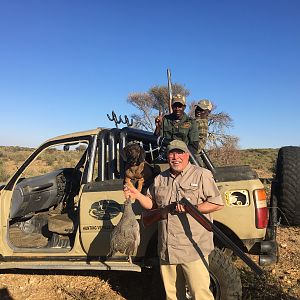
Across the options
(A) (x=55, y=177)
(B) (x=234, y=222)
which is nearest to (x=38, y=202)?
(A) (x=55, y=177)

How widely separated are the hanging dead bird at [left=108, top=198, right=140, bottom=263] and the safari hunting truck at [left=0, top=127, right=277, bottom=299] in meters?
0.60

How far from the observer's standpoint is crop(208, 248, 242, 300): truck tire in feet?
12.2

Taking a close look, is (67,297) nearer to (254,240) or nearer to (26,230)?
(26,230)

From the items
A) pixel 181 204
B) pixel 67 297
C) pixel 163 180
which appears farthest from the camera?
pixel 67 297

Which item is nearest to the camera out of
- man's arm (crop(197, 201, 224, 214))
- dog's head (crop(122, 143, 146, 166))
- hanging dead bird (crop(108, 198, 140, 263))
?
man's arm (crop(197, 201, 224, 214))

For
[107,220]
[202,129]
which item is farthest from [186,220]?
[202,129]

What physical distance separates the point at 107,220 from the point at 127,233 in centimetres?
89

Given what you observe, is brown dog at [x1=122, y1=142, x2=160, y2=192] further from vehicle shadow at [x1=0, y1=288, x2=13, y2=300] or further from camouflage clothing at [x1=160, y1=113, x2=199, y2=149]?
vehicle shadow at [x1=0, y1=288, x2=13, y2=300]

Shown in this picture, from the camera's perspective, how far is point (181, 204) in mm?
2918

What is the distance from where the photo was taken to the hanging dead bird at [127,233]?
3340 millimetres

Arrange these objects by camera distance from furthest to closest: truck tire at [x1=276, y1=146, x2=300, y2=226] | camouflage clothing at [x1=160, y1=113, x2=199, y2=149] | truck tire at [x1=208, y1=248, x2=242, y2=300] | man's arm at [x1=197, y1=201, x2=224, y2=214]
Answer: truck tire at [x1=276, y1=146, x2=300, y2=226] < camouflage clothing at [x1=160, y1=113, x2=199, y2=149] < truck tire at [x1=208, y1=248, x2=242, y2=300] < man's arm at [x1=197, y1=201, x2=224, y2=214]

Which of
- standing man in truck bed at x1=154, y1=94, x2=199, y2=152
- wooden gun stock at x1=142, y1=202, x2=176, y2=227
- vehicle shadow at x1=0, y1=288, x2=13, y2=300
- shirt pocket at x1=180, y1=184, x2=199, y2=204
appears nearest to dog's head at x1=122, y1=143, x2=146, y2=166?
standing man in truck bed at x1=154, y1=94, x2=199, y2=152

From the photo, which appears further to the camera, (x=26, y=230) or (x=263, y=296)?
(x=26, y=230)

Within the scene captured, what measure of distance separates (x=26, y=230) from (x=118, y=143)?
2214 millimetres
